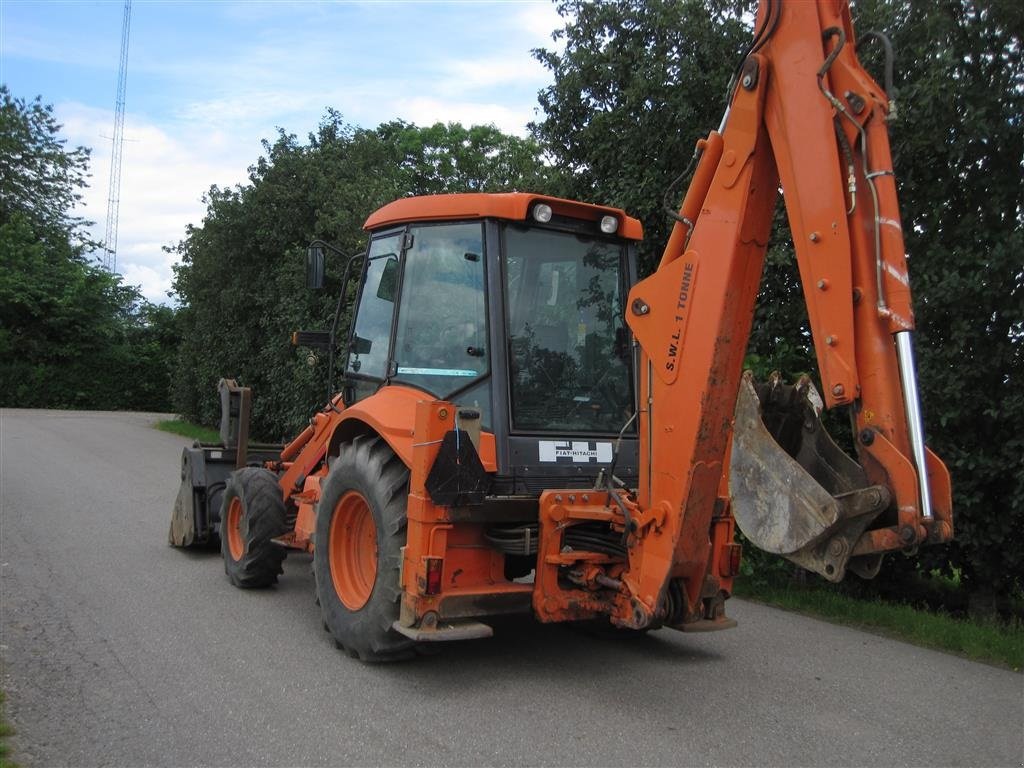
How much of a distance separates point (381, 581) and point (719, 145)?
9.66ft

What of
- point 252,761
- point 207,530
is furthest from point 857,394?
point 207,530

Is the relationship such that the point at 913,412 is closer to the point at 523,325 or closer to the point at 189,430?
the point at 523,325

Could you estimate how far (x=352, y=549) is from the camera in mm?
5773

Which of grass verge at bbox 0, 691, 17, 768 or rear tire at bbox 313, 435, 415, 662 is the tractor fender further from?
grass verge at bbox 0, 691, 17, 768

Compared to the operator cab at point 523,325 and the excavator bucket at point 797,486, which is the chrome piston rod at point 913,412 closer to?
the excavator bucket at point 797,486

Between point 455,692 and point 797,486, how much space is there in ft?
7.39

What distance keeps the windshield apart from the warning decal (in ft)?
0.32

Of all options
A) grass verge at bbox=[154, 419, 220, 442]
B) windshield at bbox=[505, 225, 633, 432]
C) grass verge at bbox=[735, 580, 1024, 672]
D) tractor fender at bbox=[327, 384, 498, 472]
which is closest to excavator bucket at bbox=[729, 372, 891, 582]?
windshield at bbox=[505, 225, 633, 432]

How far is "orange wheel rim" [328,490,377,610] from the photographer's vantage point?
5598 millimetres

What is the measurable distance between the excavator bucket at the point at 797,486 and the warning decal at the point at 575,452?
1285 mm

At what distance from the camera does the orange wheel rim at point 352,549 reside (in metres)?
5.60

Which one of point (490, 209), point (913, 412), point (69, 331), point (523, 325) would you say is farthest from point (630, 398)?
point (69, 331)

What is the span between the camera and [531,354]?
17.5ft

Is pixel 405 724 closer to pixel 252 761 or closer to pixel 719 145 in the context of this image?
pixel 252 761
